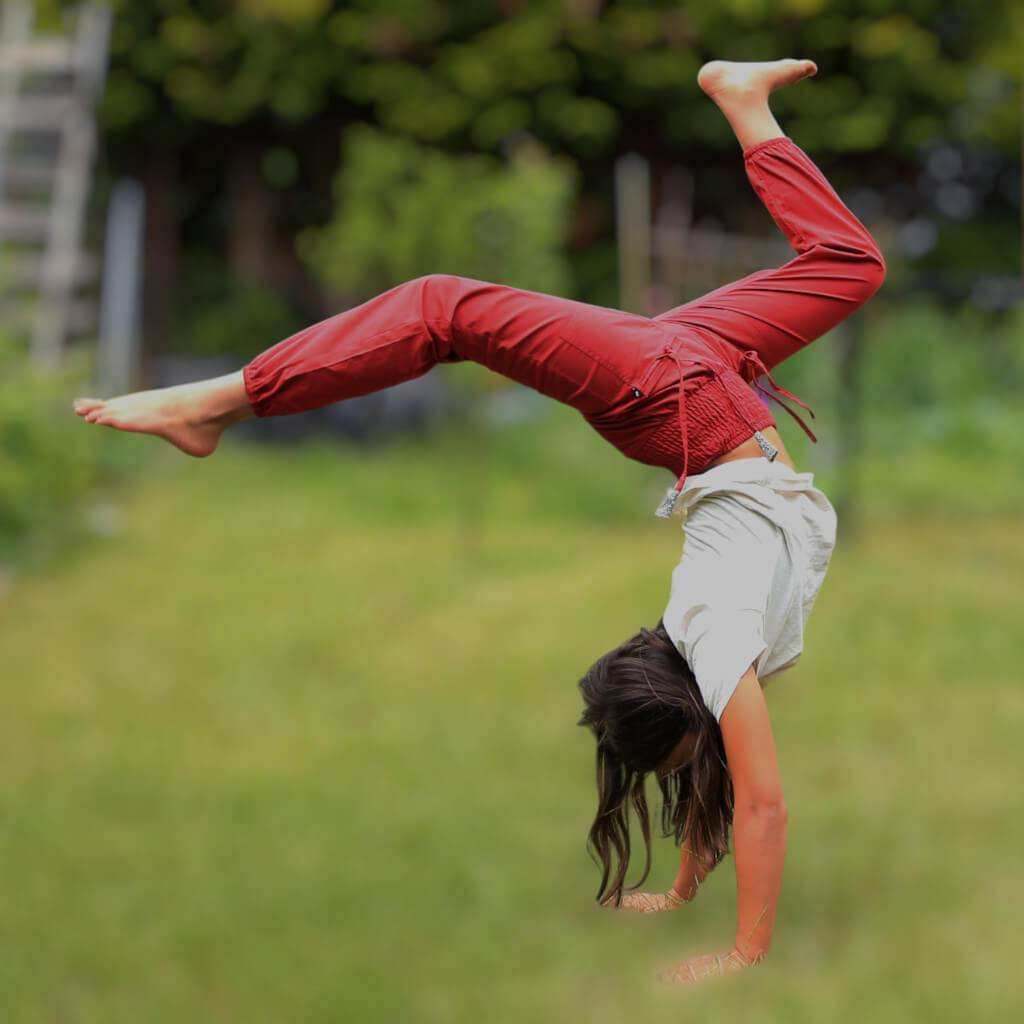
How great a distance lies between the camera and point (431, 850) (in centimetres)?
936

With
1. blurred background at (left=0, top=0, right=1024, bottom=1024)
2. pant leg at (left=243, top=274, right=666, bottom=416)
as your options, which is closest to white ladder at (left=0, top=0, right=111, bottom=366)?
blurred background at (left=0, top=0, right=1024, bottom=1024)

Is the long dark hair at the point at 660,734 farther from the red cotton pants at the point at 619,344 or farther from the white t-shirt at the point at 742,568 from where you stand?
the red cotton pants at the point at 619,344

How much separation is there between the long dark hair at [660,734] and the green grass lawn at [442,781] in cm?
605

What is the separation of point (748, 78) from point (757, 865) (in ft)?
4.27

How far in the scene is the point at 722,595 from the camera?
2.53 metres

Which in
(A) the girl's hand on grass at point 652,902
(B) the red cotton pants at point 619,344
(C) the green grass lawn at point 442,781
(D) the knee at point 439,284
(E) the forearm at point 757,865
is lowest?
(C) the green grass lawn at point 442,781

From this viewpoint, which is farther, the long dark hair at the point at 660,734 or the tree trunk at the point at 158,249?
the tree trunk at the point at 158,249

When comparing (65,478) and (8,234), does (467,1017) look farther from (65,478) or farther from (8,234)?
(8,234)

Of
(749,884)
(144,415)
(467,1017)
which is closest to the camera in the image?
(749,884)

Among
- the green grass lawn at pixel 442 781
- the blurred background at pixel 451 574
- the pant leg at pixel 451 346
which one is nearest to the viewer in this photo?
the pant leg at pixel 451 346

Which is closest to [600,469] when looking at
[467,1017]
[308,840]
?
[308,840]

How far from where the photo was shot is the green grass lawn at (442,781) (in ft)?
28.7

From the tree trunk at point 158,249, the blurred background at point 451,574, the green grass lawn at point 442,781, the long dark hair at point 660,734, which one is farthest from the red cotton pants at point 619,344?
the tree trunk at point 158,249

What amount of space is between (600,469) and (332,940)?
13.9 ft
